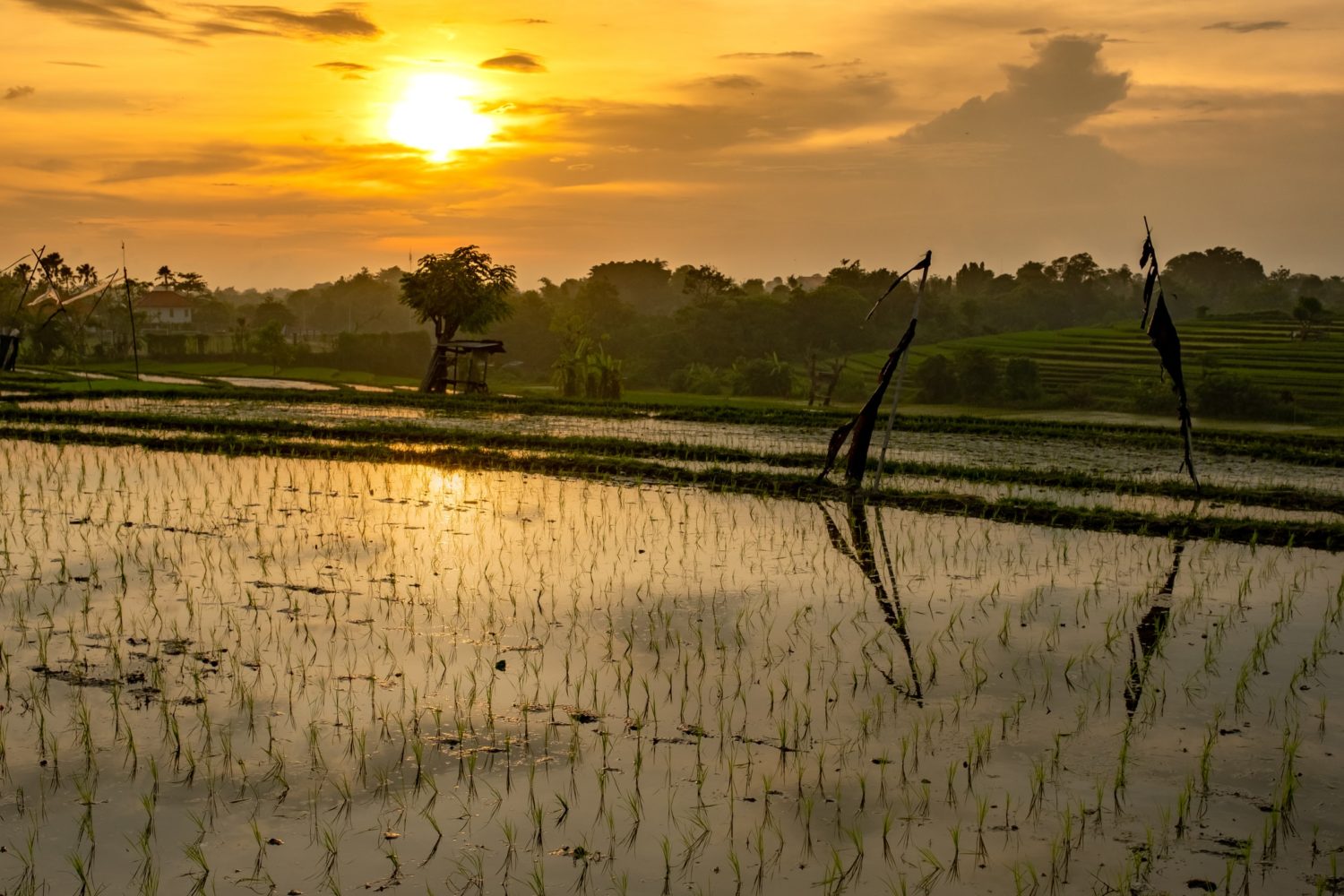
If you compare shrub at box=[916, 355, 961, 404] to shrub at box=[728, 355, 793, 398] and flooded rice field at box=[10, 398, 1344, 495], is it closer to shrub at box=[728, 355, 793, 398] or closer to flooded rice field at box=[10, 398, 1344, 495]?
shrub at box=[728, 355, 793, 398]

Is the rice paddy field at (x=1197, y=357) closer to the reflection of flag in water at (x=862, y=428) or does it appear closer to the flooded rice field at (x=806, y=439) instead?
the flooded rice field at (x=806, y=439)

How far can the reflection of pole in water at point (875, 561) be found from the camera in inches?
278

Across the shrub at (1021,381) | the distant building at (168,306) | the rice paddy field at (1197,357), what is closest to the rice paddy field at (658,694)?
the rice paddy field at (1197,357)

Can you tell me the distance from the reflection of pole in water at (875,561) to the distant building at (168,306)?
67.1 meters

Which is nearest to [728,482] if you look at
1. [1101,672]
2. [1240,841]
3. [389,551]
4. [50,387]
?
[389,551]

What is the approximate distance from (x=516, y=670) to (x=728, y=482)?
790 centimetres

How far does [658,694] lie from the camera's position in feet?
20.9

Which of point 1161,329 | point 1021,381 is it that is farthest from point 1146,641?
point 1021,381

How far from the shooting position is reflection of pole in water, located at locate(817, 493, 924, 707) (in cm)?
705

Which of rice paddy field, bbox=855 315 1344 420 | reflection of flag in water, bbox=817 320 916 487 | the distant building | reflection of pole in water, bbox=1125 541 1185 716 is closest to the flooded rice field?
reflection of flag in water, bbox=817 320 916 487

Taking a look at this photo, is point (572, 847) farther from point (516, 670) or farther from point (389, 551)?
point (389, 551)

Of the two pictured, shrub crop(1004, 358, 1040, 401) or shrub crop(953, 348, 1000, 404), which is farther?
shrub crop(953, 348, 1000, 404)

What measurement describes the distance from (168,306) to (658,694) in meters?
74.4

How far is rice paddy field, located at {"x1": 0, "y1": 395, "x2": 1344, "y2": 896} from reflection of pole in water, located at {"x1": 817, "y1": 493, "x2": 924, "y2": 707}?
0.04m
